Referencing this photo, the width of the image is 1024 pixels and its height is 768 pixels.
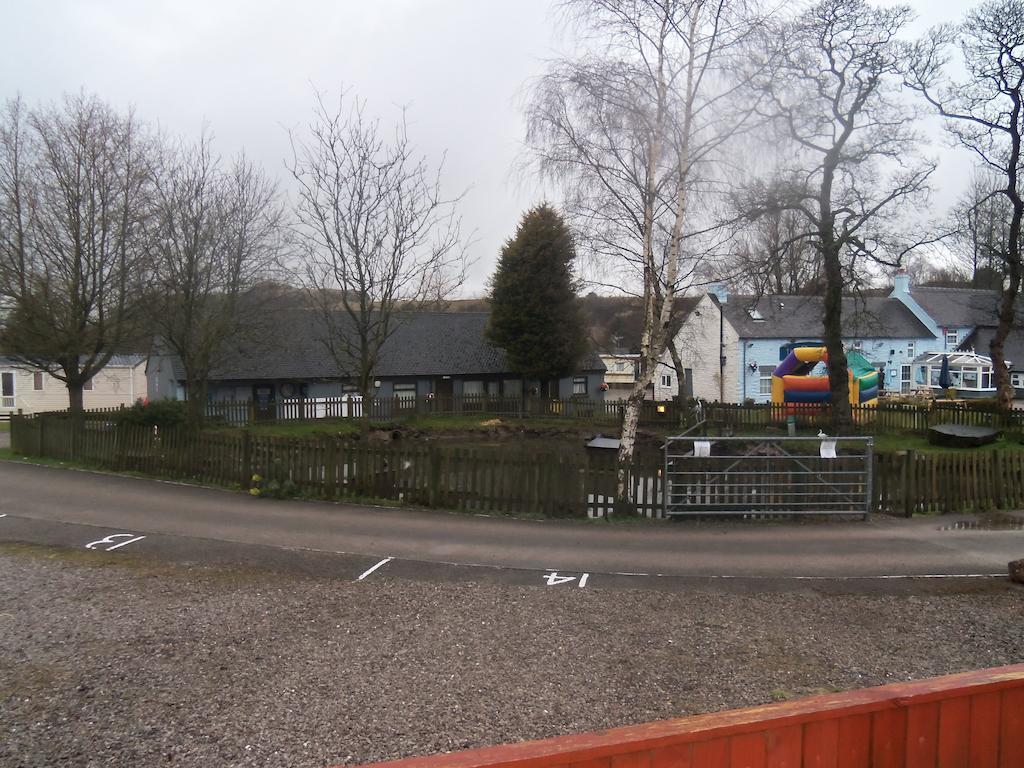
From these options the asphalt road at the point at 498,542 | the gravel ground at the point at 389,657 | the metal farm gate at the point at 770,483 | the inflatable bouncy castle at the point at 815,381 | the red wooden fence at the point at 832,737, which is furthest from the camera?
the inflatable bouncy castle at the point at 815,381

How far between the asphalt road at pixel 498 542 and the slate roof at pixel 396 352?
18.6m

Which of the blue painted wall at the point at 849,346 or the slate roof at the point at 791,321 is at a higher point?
the slate roof at the point at 791,321

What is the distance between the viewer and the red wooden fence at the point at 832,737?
9.50ft

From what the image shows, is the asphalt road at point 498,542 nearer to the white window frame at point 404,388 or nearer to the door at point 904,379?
the white window frame at point 404,388

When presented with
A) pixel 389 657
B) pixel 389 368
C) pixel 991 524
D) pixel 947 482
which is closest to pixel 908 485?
pixel 947 482

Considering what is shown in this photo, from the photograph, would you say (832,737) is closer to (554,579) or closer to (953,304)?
(554,579)

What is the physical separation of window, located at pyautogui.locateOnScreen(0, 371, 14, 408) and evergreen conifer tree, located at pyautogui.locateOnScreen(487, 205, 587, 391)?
27111mm

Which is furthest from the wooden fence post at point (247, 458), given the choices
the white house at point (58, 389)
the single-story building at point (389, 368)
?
the white house at point (58, 389)

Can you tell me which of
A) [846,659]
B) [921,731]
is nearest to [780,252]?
[846,659]

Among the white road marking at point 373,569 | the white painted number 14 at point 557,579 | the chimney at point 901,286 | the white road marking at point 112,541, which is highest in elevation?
the chimney at point 901,286

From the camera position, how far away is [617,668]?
243 inches

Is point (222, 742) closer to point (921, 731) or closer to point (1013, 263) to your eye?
point (921, 731)

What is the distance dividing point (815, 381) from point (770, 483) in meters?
22.9

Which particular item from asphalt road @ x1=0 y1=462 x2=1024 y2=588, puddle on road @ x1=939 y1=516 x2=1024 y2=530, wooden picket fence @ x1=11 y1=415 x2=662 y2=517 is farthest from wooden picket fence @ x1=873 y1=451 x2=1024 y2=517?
wooden picket fence @ x1=11 y1=415 x2=662 y2=517
